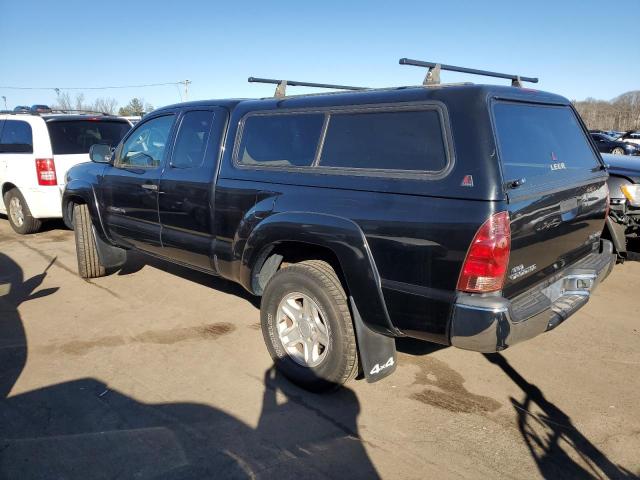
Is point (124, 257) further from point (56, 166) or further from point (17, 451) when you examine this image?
point (17, 451)

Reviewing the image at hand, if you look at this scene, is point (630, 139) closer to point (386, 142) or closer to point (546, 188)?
point (546, 188)

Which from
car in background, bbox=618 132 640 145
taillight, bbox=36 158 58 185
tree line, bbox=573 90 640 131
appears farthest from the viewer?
tree line, bbox=573 90 640 131

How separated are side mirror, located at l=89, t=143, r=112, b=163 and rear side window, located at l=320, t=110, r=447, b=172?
292 cm

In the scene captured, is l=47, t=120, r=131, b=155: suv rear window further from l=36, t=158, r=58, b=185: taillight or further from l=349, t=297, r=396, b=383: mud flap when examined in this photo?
l=349, t=297, r=396, b=383: mud flap

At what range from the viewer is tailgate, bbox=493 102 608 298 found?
8.64 feet

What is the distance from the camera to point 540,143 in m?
3.14

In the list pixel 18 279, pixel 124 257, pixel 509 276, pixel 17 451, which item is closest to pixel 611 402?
pixel 509 276

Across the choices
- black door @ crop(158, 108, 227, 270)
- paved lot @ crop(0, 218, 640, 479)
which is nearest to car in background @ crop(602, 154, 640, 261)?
paved lot @ crop(0, 218, 640, 479)

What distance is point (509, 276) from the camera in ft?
8.59

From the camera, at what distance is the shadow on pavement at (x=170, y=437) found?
2566 mm

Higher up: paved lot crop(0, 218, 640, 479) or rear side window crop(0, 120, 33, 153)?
rear side window crop(0, 120, 33, 153)

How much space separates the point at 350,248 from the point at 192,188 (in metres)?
1.74

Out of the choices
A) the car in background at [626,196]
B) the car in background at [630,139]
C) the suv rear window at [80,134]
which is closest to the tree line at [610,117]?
the car in background at [630,139]

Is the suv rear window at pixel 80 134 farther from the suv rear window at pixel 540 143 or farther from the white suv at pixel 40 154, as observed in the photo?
the suv rear window at pixel 540 143
